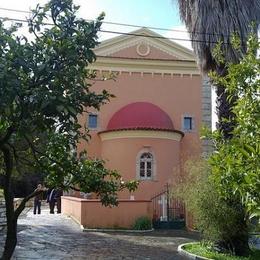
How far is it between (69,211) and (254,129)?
860 inches

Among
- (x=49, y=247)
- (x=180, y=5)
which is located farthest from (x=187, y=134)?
(x=49, y=247)

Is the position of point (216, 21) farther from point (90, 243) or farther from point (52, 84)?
point (52, 84)

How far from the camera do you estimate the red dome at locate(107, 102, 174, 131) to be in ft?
88.9

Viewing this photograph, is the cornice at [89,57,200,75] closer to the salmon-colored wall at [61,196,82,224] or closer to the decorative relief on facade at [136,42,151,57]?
the decorative relief on facade at [136,42,151,57]

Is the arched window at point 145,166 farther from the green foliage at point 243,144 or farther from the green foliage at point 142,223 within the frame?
the green foliage at point 243,144

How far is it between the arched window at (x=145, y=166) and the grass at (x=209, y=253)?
11468 mm

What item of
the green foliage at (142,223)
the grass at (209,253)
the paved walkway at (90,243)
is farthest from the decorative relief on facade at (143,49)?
the grass at (209,253)

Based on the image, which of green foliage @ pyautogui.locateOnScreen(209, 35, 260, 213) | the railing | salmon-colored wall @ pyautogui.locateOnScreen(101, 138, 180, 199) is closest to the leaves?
green foliage @ pyautogui.locateOnScreen(209, 35, 260, 213)

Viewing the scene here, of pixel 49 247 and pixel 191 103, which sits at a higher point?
pixel 191 103

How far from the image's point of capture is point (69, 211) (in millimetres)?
25828

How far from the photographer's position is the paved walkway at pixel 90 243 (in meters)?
13.4

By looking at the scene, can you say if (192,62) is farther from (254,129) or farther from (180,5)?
(254,129)

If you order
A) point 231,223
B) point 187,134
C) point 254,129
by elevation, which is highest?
point 187,134

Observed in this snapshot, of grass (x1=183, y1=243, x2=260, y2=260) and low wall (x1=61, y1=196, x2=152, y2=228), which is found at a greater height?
low wall (x1=61, y1=196, x2=152, y2=228)
